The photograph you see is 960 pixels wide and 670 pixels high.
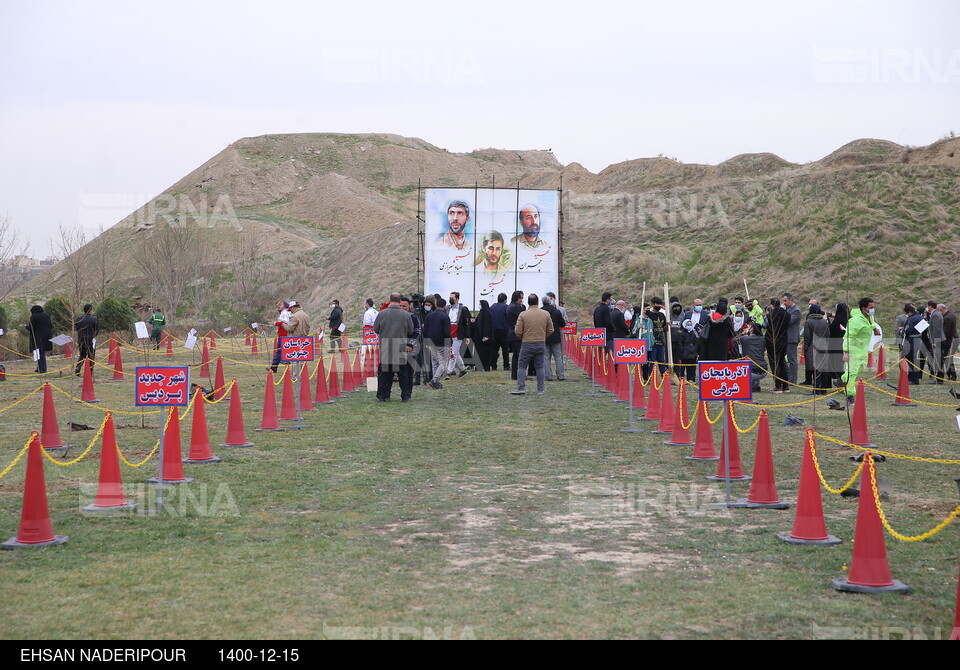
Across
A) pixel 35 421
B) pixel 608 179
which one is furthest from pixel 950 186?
pixel 35 421

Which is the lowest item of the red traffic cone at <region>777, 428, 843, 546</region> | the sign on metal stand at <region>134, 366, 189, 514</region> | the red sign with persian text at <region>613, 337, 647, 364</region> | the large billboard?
the red traffic cone at <region>777, 428, 843, 546</region>

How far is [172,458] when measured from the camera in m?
10.1

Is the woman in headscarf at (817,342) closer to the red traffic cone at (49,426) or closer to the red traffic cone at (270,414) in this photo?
the red traffic cone at (270,414)

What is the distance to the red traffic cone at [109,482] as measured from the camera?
875cm

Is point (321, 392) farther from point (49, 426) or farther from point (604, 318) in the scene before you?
point (604, 318)

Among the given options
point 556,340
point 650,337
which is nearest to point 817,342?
point 650,337

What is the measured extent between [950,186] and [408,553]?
57.3m

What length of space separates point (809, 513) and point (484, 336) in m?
17.1

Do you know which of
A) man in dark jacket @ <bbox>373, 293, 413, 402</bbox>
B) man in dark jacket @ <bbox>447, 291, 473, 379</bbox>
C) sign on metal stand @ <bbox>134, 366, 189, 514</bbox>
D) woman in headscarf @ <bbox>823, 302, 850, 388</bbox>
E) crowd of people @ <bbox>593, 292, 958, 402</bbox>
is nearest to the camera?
sign on metal stand @ <bbox>134, 366, 189, 514</bbox>

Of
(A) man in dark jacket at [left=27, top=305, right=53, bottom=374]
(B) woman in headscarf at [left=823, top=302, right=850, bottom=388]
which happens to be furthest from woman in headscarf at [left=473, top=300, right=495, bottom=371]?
(A) man in dark jacket at [left=27, top=305, right=53, bottom=374]

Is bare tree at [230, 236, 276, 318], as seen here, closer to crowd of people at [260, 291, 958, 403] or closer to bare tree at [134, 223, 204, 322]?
bare tree at [134, 223, 204, 322]

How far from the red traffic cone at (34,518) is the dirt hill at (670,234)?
93.7ft

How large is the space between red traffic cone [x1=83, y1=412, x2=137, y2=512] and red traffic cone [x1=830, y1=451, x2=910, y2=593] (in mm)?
6100

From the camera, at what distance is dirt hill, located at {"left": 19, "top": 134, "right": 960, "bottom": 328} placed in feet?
166
